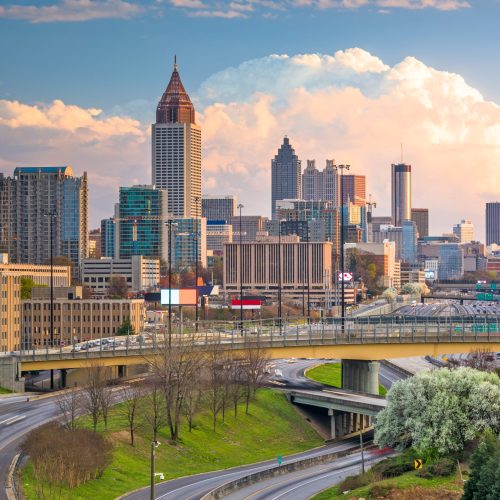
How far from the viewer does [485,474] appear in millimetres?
62562

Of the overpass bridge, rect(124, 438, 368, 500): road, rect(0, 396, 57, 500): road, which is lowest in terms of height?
rect(124, 438, 368, 500): road

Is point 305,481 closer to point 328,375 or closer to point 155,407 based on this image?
point 155,407

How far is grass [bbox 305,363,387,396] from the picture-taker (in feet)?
462

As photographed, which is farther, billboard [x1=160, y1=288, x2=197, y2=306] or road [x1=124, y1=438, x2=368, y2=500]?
billboard [x1=160, y1=288, x2=197, y2=306]

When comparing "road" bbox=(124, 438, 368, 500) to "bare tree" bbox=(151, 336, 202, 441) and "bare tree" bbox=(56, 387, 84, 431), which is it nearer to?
"bare tree" bbox=(151, 336, 202, 441)

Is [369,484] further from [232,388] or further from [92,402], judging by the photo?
[232,388]

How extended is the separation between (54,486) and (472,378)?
3167cm

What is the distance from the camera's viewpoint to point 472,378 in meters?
85.2

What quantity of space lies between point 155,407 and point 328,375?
6243 cm

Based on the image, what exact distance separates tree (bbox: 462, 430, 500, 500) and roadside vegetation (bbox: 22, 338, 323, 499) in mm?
20212

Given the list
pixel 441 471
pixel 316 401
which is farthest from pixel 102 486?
pixel 316 401

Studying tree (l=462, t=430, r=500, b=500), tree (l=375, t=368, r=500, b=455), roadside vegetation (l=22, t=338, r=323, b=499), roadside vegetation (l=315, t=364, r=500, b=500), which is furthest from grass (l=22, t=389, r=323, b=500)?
tree (l=462, t=430, r=500, b=500)

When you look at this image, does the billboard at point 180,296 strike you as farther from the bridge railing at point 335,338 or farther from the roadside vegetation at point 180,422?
the roadside vegetation at point 180,422

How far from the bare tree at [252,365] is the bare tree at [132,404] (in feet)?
46.3
